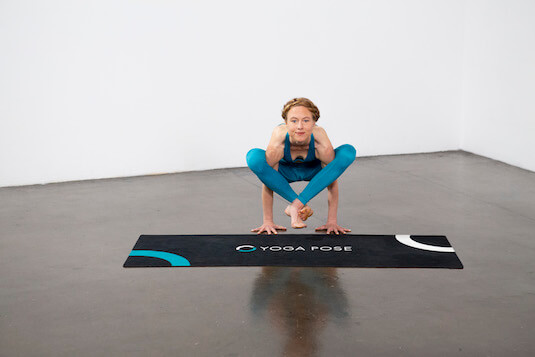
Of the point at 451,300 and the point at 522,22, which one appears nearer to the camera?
the point at 451,300

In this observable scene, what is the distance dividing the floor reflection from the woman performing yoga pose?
0.51 meters

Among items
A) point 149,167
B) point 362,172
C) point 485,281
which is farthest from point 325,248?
point 149,167

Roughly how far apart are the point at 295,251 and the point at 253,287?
0.52m

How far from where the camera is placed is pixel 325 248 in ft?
11.3

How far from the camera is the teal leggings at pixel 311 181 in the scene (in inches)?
143

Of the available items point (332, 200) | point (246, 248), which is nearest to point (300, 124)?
point (332, 200)

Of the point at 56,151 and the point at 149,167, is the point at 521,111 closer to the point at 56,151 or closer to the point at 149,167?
the point at 149,167

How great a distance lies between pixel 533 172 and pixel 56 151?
3899mm

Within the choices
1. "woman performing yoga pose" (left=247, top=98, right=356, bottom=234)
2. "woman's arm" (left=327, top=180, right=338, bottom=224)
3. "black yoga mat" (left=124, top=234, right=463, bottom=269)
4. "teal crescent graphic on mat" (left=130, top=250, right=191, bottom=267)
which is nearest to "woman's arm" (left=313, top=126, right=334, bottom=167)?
"woman performing yoga pose" (left=247, top=98, right=356, bottom=234)

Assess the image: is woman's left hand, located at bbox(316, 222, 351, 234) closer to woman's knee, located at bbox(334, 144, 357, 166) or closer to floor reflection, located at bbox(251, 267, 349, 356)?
woman's knee, located at bbox(334, 144, 357, 166)

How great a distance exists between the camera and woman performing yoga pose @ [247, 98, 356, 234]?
11.8 feet

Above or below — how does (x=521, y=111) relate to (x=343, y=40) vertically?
below

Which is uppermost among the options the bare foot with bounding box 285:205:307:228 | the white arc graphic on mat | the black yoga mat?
the bare foot with bounding box 285:205:307:228

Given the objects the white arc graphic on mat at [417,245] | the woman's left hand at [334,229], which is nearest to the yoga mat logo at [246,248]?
the woman's left hand at [334,229]
